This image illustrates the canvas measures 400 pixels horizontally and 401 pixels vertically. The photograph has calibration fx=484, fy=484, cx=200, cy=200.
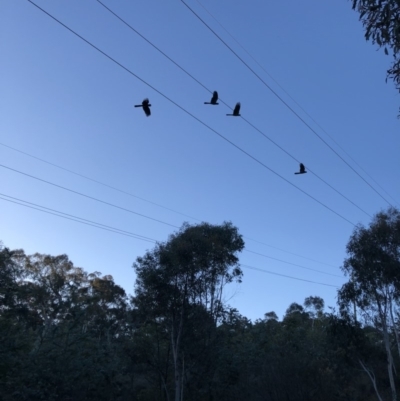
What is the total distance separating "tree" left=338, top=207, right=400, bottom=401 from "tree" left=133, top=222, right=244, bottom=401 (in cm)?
752

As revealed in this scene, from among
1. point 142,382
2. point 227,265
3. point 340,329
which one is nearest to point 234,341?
point 142,382

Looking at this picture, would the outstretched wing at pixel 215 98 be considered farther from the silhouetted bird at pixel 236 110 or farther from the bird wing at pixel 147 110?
the bird wing at pixel 147 110

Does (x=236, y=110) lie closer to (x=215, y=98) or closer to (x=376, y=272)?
(x=215, y=98)

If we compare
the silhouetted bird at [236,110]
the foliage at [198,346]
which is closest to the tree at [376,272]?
the foliage at [198,346]

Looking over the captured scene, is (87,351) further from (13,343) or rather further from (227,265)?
(227,265)

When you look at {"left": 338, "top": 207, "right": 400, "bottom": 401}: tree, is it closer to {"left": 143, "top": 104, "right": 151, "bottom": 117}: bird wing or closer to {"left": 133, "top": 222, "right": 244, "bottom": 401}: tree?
{"left": 133, "top": 222, "right": 244, "bottom": 401}: tree

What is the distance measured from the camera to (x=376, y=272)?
2403 centimetres

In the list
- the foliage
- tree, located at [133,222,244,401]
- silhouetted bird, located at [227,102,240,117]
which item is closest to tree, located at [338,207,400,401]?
the foliage

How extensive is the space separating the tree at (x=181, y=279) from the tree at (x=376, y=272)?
7.52 m

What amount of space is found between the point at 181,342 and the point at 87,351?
542 cm

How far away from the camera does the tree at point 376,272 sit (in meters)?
23.7

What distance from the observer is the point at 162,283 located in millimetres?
27469

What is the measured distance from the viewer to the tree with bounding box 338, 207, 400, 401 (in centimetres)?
2372

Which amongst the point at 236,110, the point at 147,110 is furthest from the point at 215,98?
the point at 147,110
